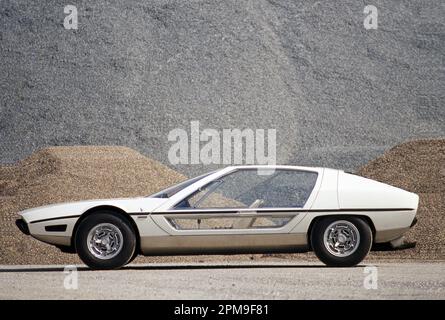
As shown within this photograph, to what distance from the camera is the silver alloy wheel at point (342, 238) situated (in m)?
8.77

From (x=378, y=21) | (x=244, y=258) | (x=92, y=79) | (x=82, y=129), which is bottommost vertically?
(x=244, y=258)

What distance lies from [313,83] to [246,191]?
968 cm

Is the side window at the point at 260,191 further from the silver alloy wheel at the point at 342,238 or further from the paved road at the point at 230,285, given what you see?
the paved road at the point at 230,285

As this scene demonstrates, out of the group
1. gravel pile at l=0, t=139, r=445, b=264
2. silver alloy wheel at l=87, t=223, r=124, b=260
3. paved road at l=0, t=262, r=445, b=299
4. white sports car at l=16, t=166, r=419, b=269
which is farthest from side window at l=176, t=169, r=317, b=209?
paved road at l=0, t=262, r=445, b=299

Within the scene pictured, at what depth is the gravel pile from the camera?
47.0 ft

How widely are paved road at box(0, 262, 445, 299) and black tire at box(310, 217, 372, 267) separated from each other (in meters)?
0.15

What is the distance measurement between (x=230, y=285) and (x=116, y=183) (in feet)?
37.8

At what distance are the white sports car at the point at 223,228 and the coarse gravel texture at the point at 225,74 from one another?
52.0 feet

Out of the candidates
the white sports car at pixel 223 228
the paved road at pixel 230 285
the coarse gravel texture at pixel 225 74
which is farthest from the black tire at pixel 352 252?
the coarse gravel texture at pixel 225 74

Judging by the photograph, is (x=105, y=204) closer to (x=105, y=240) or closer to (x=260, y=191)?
(x=105, y=240)

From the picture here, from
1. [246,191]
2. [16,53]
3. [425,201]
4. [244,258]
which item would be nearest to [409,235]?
[425,201]

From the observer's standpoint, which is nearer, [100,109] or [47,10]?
[100,109]

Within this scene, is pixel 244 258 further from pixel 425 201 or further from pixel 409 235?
pixel 425 201

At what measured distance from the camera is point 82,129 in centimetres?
2736
